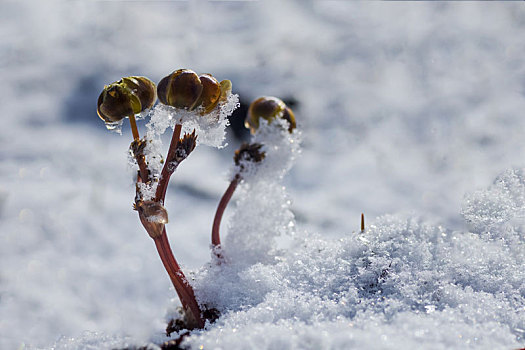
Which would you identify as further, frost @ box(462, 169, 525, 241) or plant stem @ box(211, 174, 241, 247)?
frost @ box(462, 169, 525, 241)

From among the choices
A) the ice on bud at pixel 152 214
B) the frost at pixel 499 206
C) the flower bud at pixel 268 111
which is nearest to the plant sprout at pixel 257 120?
the flower bud at pixel 268 111

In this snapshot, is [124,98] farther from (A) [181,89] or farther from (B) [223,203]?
(B) [223,203]

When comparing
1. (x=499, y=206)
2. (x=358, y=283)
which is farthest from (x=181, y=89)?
(x=499, y=206)

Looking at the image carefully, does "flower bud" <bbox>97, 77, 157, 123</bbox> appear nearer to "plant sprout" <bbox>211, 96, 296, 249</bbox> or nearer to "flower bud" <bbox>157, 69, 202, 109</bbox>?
"flower bud" <bbox>157, 69, 202, 109</bbox>

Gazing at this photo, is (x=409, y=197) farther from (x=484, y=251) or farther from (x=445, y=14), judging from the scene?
(x=445, y=14)

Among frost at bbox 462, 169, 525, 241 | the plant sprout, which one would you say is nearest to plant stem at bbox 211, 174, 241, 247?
the plant sprout

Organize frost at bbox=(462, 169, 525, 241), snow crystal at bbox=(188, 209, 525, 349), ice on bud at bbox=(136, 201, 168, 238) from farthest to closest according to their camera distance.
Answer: frost at bbox=(462, 169, 525, 241), ice on bud at bbox=(136, 201, 168, 238), snow crystal at bbox=(188, 209, 525, 349)

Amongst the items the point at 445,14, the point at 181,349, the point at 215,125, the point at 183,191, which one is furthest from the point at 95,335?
the point at 445,14
